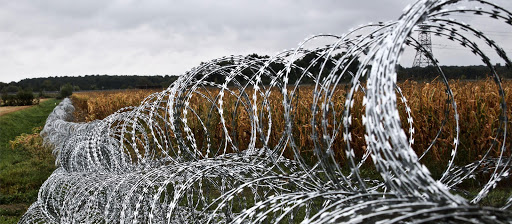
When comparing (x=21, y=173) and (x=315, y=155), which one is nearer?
(x=315, y=155)

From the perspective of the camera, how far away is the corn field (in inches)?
77.2

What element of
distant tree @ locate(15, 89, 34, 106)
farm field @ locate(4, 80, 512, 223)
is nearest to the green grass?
farm field @ locate(4, 80, 512, 223)

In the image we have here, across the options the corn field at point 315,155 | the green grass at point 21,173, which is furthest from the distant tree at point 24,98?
the corn field at point 315,155

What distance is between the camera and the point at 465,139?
737 cm

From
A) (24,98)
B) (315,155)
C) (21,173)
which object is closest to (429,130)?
(315,155)

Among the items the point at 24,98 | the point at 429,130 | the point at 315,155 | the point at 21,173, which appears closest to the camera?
the point at 315,155

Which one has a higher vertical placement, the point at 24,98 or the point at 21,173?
the point at 24,98

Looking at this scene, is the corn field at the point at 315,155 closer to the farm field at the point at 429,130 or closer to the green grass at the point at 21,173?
the farm field at the point at 429,130

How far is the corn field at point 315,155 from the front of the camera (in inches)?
77.2

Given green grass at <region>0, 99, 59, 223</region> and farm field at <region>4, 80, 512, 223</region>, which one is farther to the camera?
green grass at <region>0, 99, 59, 223</region>

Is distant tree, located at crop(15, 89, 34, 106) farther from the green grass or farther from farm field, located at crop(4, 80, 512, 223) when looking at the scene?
farm field, located at crop(4, 80, 512, 223)

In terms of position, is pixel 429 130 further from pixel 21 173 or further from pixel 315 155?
pixel 21 173

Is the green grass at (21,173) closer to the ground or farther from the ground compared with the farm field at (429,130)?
closer to the ground

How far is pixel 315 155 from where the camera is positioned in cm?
606
